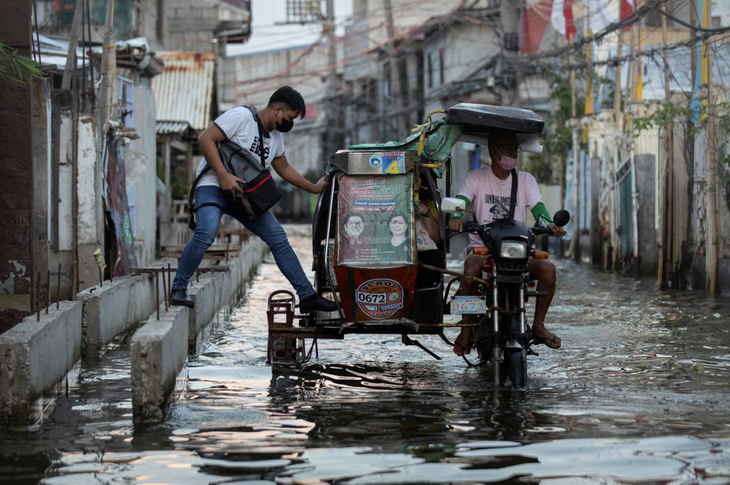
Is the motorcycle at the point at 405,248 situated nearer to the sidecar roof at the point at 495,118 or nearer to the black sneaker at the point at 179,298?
the sidecar roof at the point at 495,118

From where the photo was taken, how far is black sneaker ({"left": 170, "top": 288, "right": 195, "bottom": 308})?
8102 mm

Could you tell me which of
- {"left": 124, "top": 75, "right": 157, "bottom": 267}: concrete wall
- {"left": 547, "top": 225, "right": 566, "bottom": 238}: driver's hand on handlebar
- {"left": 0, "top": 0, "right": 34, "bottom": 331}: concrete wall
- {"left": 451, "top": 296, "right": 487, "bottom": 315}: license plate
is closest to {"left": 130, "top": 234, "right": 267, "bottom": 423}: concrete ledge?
{"left": 0, "top": 0, "right": 34, "bottom": 331}: concrete wall

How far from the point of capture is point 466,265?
7961 mm

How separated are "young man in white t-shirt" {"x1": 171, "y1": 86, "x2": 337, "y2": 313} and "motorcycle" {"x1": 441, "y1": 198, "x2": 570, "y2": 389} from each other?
1.13 metres

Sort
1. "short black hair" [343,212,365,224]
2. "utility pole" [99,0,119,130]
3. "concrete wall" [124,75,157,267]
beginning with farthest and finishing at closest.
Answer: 1. "concrete wall" [124,75,157,267]
2. "utility pole" [99,0,119,130]
3. "short black hair" [343,212,365,224]

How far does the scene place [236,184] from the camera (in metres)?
8.00

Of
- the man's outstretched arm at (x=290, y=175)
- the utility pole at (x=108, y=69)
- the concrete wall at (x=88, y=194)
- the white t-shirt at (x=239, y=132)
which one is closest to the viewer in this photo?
the white t-shirt at (x=239, y=132)

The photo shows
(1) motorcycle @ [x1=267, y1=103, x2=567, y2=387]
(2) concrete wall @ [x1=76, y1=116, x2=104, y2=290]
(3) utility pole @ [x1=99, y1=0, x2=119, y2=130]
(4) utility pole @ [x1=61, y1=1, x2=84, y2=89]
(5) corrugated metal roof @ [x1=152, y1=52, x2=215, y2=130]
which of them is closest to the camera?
(1) motorcycle @ [x1=267, y1=103, x2=567, y2=387]

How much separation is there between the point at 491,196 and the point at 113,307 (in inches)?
154

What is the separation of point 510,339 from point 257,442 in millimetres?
2353

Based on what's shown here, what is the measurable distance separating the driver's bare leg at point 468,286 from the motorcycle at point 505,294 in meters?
0.07

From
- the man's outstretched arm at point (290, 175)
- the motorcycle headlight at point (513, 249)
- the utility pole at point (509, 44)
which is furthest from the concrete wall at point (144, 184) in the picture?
the utility pole at point (509, 44)

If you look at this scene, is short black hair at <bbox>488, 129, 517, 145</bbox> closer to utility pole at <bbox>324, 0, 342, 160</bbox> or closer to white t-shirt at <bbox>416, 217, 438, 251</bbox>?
white t-shirt at <bbox>416, 217, 438, 251</bbox>

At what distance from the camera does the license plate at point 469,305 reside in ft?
25.1
